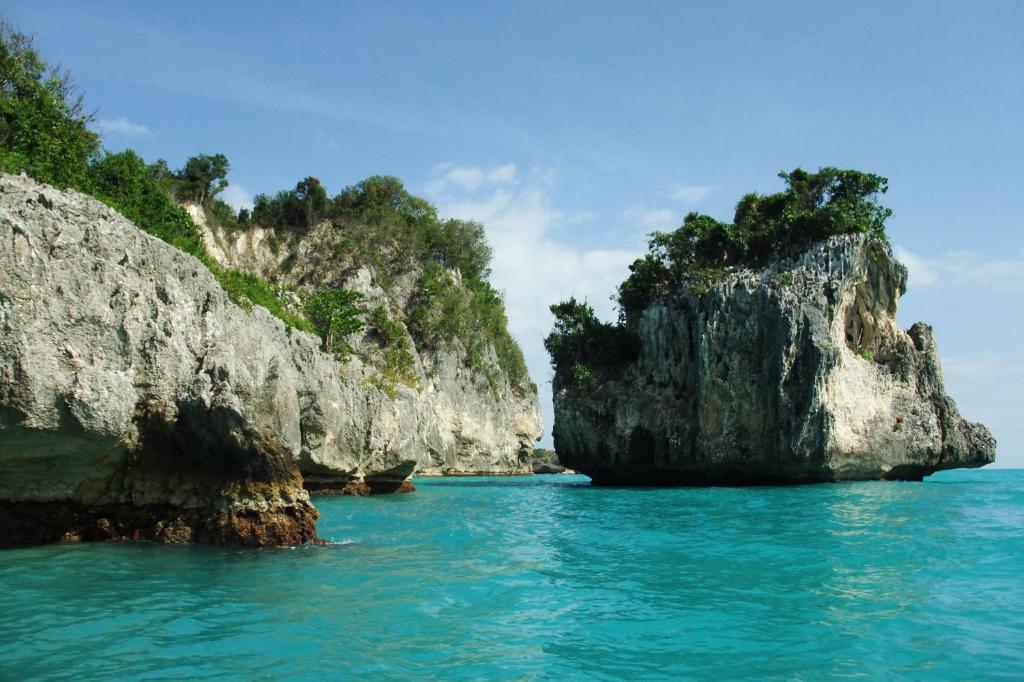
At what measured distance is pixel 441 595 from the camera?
346 inches

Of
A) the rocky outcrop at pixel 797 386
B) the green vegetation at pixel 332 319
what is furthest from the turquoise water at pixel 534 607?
the green vegetation at pixel 332 319

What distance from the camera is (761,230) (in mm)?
33812

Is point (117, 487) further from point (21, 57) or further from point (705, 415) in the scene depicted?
point (705, 415)

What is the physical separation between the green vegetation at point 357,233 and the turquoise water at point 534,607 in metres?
16.0

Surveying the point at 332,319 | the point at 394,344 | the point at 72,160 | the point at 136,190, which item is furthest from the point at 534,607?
the point at 394,344

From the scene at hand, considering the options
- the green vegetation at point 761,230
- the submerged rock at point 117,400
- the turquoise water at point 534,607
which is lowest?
the turquoise water at point 534,607

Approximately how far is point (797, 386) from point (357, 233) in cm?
3426

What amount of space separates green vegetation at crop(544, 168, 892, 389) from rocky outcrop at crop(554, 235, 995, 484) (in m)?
0.97

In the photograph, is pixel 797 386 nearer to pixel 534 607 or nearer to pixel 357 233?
pixel 534 607

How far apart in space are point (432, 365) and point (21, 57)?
1246 inches

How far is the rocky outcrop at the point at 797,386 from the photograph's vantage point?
29.0 m

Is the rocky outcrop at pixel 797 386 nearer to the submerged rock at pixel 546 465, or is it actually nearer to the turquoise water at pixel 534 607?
the turquoise water at pixel 534 607

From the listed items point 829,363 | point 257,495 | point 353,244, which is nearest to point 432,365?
point 353,244

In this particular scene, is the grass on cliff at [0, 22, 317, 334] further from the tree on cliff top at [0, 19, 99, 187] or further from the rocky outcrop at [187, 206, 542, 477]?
the rocky outcrop at [187, 206, 542, 477]
